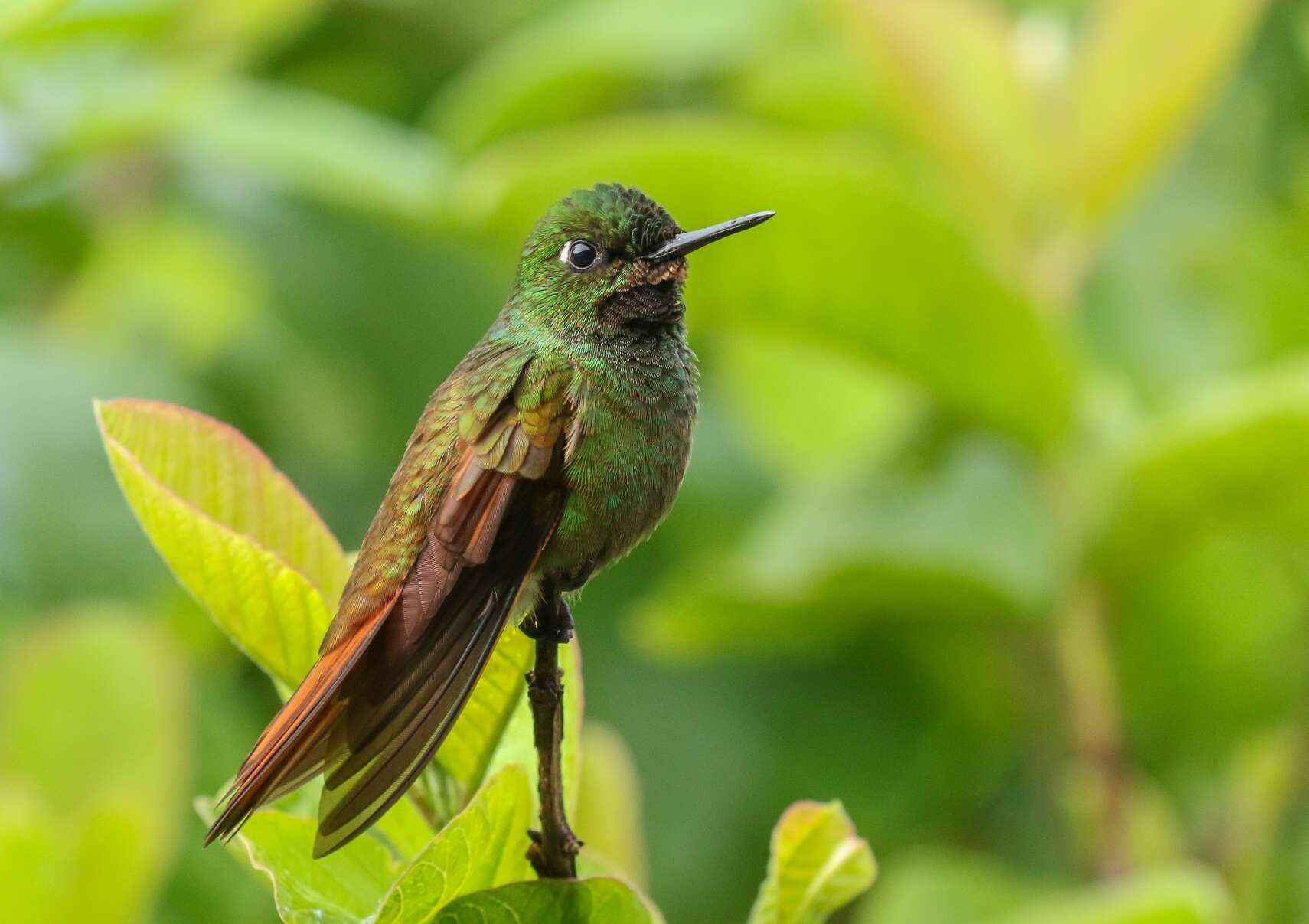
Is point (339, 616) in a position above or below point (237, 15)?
below

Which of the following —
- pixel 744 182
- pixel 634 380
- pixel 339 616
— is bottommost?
pixel 339 616

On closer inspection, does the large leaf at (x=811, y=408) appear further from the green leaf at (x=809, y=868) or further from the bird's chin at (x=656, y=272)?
the green leaf at (x=809, y=868)

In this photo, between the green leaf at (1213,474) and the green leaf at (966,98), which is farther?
the green leaf at (966,98)

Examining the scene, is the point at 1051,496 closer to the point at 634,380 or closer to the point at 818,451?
the point at 818,451

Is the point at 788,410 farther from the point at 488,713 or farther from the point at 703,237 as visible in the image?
the point at 488,713

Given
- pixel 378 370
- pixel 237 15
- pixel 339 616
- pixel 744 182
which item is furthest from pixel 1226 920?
pixel 237 15

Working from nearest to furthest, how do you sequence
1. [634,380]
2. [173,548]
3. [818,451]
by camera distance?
[173,548], [634,380], [818,451]

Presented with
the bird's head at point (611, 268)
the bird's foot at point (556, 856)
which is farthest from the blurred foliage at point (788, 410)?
the bird's head at point (611, 268)
